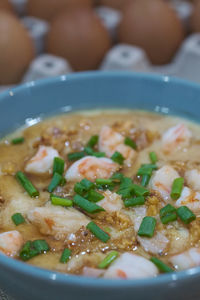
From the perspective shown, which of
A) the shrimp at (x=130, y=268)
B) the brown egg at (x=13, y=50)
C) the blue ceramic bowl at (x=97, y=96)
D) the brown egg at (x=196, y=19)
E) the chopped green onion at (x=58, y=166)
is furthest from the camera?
the brown egg at (x=196, y=19)

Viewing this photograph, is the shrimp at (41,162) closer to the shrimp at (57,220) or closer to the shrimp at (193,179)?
the shrimp at (57,220)

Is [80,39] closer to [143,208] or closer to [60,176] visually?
[60,176]

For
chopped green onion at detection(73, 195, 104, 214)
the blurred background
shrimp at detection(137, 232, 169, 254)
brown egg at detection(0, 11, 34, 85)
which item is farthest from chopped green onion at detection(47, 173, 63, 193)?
brown egg at detection(0, 11, 34, 85)

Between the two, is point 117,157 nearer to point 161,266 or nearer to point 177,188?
point 177,188

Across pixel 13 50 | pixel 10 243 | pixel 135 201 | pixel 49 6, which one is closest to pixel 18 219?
pixel 10 243

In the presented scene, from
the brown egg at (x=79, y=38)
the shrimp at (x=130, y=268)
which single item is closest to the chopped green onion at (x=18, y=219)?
the shrimp at (x=130, y=268)

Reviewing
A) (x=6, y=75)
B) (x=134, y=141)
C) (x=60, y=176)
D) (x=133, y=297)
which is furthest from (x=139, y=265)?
(x=6, y=75)
